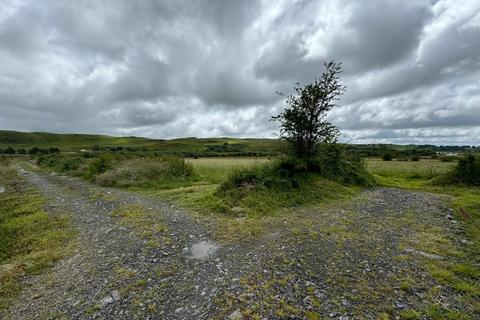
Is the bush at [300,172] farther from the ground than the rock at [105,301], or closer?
farther from the ground

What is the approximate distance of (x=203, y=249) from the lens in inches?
210

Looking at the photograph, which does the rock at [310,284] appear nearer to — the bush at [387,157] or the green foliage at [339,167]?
the green foliage at [339,167]

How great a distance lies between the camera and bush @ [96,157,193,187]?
15.1m

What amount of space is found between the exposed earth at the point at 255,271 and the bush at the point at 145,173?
7.77 m

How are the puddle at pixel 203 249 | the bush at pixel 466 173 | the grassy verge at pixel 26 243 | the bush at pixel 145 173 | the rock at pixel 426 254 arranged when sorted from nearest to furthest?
the grassy verge at pixel 26 243, the rock at pixel 426 254, the puddle at pixel 203 249, the bush at pixel 466 173, the bush at pixel 145 173

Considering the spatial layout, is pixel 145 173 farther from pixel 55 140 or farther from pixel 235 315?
pixel 55 140

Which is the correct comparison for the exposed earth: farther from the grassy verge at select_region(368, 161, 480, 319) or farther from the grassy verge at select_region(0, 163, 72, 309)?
the grassy verge at select_region(0, 163, 72, 309)

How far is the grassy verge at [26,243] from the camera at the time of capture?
447cm

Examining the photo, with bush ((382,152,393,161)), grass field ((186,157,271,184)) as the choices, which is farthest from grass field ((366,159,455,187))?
bush ((382,152,393,161))

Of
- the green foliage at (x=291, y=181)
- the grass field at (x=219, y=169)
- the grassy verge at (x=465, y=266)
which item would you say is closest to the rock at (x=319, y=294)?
the grassy verge at (x=465, y=266)

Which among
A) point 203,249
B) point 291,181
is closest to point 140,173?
point 291,181

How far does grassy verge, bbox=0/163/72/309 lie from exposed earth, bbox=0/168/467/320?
0.29 metres

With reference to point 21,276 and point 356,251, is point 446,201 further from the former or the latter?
point 21,276

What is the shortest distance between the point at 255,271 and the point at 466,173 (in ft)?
47.9
